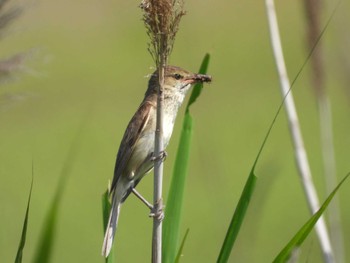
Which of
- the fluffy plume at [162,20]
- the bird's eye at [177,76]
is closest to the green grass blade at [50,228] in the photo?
the fluffy plume at [162,20]

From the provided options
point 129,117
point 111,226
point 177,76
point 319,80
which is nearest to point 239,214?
point 319,80

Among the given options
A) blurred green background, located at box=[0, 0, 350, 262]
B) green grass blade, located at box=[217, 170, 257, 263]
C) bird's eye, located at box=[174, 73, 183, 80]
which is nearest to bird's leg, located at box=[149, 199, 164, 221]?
green grass blade, located at box=[217, 170, 257, 263]

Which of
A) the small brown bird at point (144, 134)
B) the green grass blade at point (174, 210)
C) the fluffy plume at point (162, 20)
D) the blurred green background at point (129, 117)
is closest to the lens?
the fluffy plume at point (162, 20)

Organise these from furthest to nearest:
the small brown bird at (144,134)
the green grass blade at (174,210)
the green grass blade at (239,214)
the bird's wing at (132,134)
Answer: the bird's wing at (132,134) < the small brown bird at (144,134) < the green grass blade at (174,210) < the green grass blade at (239,214)

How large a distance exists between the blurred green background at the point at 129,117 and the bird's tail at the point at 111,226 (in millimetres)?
3045

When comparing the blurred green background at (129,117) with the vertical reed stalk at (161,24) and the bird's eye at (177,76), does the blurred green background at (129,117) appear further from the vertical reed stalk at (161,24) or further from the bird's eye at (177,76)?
the vertical reed stalk at (161,24)

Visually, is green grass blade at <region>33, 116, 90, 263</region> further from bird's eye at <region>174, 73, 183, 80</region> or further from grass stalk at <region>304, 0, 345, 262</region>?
bird's eye at <region>174, 73, 183, 80</region>

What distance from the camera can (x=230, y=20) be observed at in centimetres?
1522

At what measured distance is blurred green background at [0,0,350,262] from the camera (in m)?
9.20

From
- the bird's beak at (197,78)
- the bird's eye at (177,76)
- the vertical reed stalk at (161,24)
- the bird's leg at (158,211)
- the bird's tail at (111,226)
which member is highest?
the vertical reed stalk at (161,24)

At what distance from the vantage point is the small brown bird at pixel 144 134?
12.6 ft

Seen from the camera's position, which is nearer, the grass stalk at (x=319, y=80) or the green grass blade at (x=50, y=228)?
the green grass blade at (x=50, y=228)

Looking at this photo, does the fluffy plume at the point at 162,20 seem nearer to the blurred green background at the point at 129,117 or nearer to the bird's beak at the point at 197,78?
the bird's beak at the point at 197,78

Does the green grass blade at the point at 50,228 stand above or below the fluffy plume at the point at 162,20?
below
